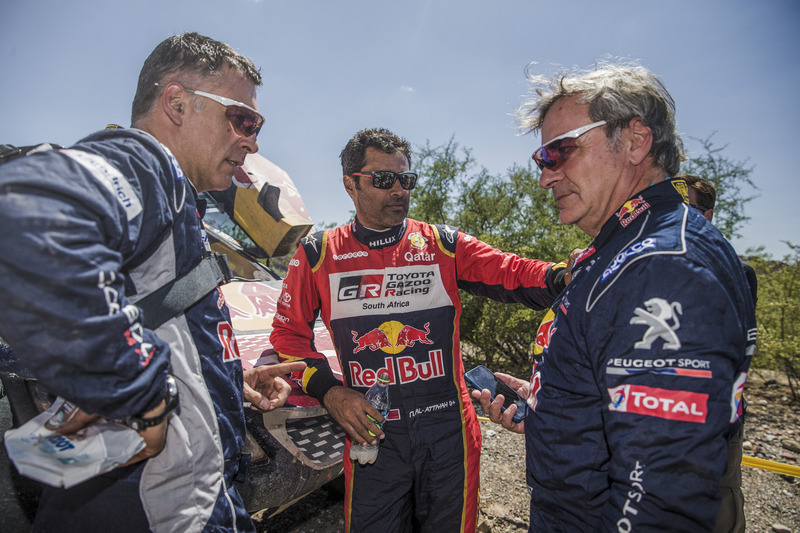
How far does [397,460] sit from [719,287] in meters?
1.86

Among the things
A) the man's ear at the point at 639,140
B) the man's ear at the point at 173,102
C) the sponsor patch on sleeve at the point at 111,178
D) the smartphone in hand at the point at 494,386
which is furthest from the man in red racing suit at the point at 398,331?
the sponsor patch on sleeve at the point at 111,178

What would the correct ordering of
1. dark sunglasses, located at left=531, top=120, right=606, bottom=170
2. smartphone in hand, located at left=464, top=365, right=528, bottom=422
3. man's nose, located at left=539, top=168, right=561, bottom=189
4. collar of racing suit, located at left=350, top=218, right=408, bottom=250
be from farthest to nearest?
collar of racing suit, located at left=350, top=218, right=408, bottom=250
smartphone in hand, located at left=464, top=365, right=528, bottom=422
man's nose, located at left=539, top=168, right=561, bottom=189
dark sunglasses, located at left=531, top=120, right=606, bottom=170

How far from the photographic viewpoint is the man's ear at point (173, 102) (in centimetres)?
148

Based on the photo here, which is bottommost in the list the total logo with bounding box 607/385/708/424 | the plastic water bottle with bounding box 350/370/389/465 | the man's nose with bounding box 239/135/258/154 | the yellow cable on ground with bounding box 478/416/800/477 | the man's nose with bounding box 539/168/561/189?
the yellow cable on ground with bounding box 478/416/800/477

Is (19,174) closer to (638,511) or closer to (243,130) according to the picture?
(243,130)

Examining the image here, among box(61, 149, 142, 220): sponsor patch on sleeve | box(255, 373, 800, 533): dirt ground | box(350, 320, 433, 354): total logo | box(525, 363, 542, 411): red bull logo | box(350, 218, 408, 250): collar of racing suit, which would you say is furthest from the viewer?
box(255, 373, 800, 533): dirt ground

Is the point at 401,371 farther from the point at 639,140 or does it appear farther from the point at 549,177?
the point at 639,140

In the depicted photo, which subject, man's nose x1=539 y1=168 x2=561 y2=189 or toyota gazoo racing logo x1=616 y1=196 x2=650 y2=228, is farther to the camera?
man's nose x1=539 y1=168 x2=561 y2=189

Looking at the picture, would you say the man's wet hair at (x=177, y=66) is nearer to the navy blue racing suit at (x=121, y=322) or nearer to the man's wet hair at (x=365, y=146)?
the navy blue racing suit at (x=121, y=322)

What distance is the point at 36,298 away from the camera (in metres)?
0.83

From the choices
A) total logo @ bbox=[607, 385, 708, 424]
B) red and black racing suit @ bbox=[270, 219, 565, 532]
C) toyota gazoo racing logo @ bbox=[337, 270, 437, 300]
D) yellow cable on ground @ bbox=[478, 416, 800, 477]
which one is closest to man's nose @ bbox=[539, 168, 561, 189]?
red and black racing suit @ bbox=[270, 219, 565, 532]

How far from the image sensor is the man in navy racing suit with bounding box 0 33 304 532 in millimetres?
844

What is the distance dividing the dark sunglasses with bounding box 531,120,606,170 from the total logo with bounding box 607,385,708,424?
3.14 ft

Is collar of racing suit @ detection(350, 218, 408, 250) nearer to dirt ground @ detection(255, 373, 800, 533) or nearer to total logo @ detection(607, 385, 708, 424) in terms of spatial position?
total logo @ detection(607, 385, 708, 424)
